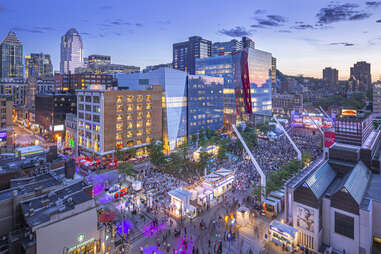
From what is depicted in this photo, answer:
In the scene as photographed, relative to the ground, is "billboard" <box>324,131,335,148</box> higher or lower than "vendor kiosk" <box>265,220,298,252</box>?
higher

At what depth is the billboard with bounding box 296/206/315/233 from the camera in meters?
26.4

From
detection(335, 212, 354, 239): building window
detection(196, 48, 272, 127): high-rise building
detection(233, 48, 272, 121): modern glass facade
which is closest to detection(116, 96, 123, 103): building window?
detection(335, 212, 354, 239): building window

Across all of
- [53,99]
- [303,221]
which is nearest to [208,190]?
[303,221]

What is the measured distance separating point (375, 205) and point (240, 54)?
89159 millimetres

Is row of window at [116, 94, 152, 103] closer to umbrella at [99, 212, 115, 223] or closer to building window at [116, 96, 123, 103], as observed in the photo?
building window at [116, 96, 123, 103]

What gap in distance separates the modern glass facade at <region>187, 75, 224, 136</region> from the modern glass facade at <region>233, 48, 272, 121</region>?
59.3ft

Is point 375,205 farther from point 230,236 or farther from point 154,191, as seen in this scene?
point 154,191

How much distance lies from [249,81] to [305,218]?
8606cm

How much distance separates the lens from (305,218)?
26875 mm

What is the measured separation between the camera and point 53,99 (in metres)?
85.6

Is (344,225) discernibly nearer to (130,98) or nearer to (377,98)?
(130,98)

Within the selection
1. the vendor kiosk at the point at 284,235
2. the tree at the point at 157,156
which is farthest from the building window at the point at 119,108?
the vendor kiosk at the point at 284,235

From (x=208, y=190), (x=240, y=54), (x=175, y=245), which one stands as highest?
(x=240, y=54)

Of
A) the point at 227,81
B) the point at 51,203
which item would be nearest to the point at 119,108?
the point at 51,203
